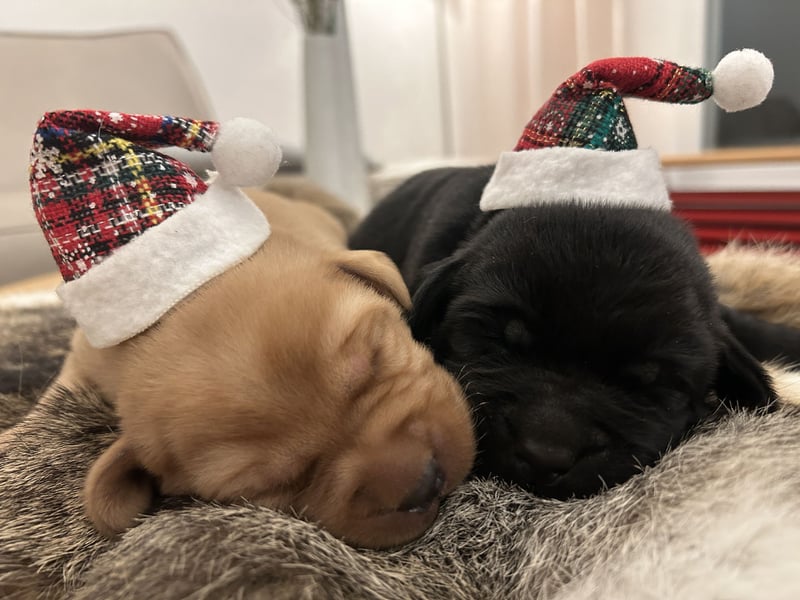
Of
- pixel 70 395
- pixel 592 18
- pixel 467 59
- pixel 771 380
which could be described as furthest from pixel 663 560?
pixel 467 59

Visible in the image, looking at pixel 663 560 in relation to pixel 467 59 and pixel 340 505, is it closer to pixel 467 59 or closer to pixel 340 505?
pixel 340 505

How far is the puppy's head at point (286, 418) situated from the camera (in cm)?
82

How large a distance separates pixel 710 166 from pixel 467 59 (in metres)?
1.68

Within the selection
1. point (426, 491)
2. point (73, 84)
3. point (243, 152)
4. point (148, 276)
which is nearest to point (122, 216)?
point (148, 276)

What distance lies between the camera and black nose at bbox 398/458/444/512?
2.67 feet

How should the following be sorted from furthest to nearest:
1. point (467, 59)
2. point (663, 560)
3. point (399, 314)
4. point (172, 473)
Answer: point (467, 59) → point (399, 314) → point (172, 473) → point (663, 560)

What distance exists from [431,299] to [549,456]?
0.36 metres

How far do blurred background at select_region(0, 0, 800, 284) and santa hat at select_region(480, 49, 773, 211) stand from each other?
146cm

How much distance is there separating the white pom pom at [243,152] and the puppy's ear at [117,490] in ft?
1.39

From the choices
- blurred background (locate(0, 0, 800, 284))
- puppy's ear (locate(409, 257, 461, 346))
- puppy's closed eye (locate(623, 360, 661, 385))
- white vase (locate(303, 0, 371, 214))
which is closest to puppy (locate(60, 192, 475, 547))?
puppy's ear (locate(409, 257, 461, 346))

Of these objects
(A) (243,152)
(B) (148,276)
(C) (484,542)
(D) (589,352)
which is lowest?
(C) (484,542)

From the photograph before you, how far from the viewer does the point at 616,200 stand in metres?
1.16

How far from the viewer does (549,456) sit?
33.2 inches

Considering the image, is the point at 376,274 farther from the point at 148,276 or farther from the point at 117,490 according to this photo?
the point at 117,490
